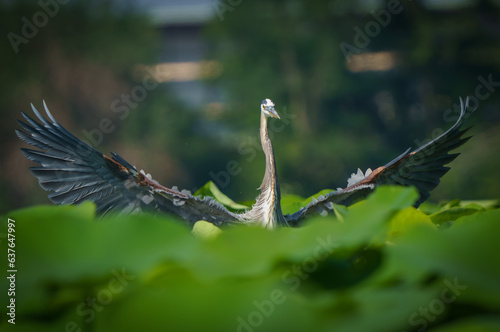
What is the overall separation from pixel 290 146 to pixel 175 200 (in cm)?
611

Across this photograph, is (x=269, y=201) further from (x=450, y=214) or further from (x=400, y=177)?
(x=450, y=214)

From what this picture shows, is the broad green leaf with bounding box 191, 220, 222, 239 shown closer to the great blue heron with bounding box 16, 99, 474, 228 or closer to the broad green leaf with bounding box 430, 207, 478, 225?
the broad green leaf with bounding box 430, 207, 478, 225

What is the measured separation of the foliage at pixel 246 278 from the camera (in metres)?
0.15

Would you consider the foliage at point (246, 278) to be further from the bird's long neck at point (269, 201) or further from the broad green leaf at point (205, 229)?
the bird's long neck at point (269, 201)

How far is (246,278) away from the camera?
0.16 m

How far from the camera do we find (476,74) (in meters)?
7.02

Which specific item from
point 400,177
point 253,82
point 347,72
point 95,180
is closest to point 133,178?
point 95,180

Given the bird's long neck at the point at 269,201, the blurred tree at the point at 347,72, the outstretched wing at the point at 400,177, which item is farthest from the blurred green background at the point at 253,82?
the outstretched wing at the point at 400,177

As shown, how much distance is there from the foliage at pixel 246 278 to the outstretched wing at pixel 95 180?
23.7 inches

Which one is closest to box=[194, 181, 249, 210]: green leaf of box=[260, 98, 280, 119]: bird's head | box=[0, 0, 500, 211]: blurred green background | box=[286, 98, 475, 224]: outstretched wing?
box=[286, 98, 475, 224]: outstretched wing

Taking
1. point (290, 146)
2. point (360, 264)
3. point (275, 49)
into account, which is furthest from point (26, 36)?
point (360, 264)

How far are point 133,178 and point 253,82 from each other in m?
6.53

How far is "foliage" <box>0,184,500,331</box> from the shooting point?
0.15 meters

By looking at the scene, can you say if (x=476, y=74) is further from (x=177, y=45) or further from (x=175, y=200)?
(x=175, y=200)
